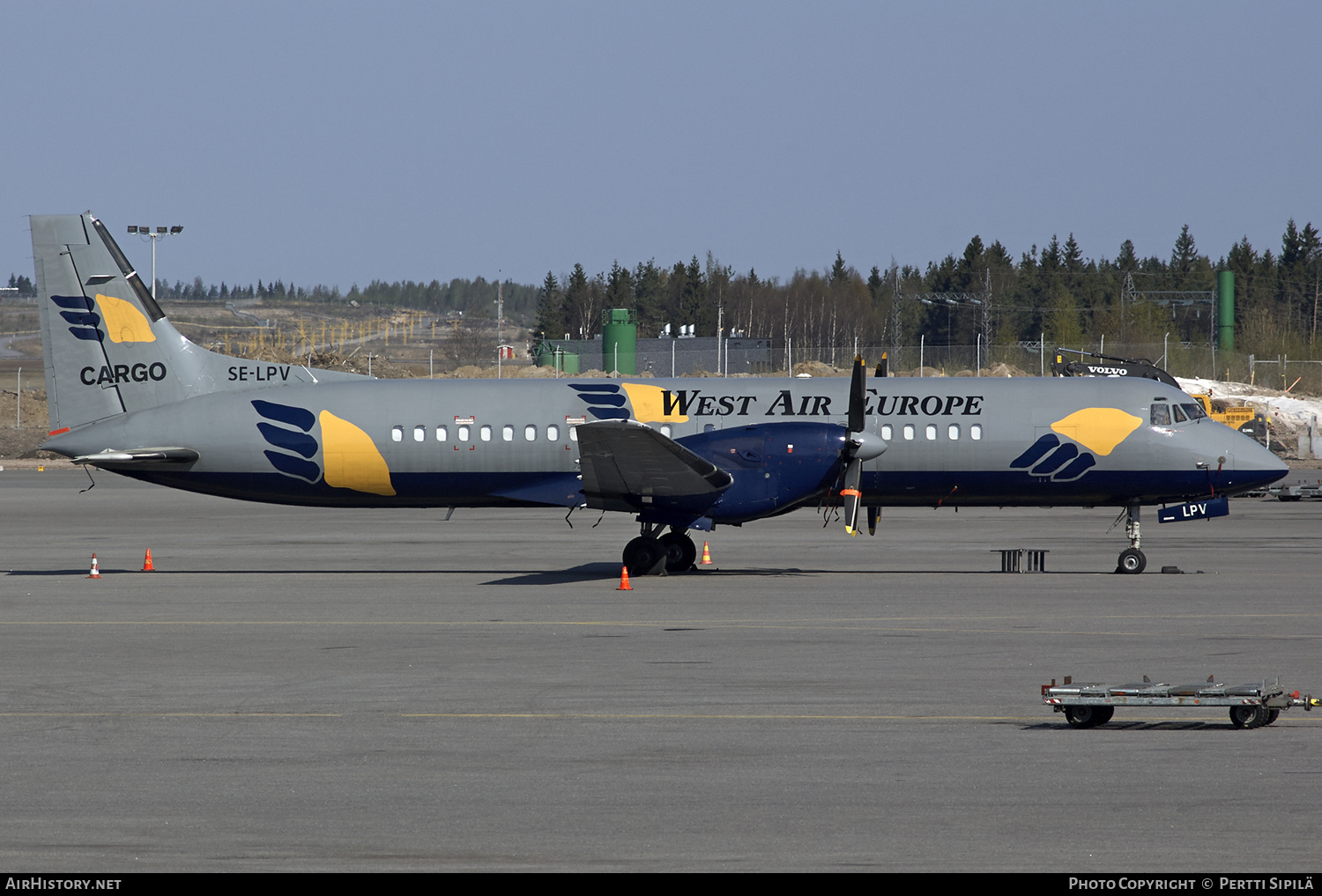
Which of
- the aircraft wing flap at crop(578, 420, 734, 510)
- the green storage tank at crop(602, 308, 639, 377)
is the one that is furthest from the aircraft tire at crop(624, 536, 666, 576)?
the green storage tank at crop(602, 308, 639, 377)

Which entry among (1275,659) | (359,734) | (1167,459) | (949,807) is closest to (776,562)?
(1167,459)

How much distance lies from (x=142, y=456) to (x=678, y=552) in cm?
1024

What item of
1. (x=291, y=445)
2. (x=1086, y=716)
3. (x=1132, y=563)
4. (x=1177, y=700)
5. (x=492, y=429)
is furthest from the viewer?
(x=492, y=429)

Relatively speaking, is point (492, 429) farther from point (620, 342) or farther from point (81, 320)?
point (620, 342)

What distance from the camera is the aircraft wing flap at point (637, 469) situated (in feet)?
70.8

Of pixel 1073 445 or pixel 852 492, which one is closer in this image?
pixel 852 492

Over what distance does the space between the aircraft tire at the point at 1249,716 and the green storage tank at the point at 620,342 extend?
84465mm

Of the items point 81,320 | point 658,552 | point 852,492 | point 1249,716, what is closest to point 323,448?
point 81,320

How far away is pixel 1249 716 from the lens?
1085 cm

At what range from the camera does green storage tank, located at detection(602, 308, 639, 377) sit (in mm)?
95625

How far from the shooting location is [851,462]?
75.2 ft

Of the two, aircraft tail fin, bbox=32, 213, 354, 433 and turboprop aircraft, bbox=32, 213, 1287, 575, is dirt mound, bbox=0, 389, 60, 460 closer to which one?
aircraft tail fin, bbox=32, 213, 354, 433

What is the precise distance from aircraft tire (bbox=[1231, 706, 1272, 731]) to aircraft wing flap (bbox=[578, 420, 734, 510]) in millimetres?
11827

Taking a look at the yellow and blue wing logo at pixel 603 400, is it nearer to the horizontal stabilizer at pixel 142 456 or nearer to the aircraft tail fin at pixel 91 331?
the horizontal stabilizer at pixel 142 456
